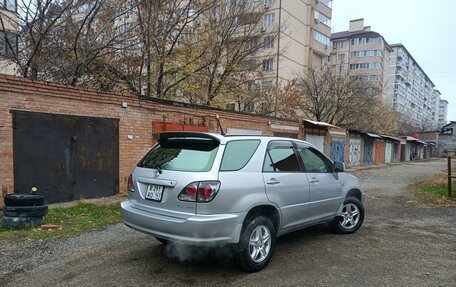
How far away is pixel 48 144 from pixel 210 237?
5761mm

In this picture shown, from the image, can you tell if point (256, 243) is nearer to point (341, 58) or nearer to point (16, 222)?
point (16, 222)

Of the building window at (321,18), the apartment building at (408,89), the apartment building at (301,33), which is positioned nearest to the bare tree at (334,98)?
the apartment building at (301,33)

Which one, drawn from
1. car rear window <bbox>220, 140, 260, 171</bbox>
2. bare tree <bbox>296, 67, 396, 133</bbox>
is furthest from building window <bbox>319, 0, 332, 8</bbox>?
car rear window <bbox>220, 140, 260, 171</bbox>

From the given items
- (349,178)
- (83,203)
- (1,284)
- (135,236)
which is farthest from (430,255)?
(83,203)

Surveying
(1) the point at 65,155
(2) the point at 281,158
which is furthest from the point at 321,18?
(2) the point at 281,158

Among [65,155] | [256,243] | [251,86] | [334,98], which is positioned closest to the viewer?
[256,243]

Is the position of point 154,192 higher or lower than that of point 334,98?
lower

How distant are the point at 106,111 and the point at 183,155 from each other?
18.4 feet

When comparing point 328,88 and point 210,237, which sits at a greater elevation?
point 328,88

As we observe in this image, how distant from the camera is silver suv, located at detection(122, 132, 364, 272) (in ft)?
12.2

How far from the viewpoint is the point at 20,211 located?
5684mm

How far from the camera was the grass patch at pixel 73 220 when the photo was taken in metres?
5.47

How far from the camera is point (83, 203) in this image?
25.9 feet

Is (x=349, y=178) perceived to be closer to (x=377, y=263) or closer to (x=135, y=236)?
(x=377, y=263)
